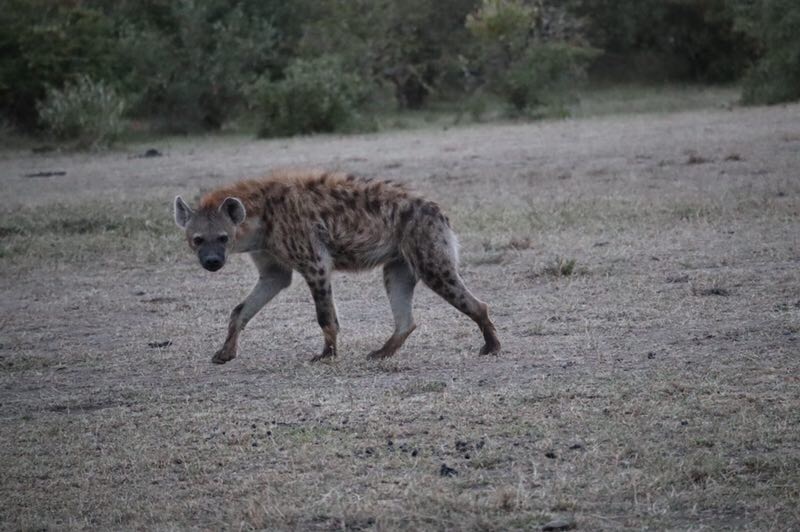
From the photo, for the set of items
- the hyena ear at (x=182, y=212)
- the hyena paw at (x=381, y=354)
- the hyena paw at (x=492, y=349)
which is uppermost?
the hyena ear at (x=182, y=212)

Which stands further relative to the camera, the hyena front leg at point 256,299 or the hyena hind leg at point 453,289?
the hyena front leg at point 256,299

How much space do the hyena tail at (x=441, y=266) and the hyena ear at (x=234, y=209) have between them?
766 mm

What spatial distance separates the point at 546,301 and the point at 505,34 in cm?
1759

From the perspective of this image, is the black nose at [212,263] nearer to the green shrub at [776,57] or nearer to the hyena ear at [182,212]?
the hyena ear at [182,212]

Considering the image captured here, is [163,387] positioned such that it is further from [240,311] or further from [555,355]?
[555,355]

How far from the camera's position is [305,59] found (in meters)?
22.8

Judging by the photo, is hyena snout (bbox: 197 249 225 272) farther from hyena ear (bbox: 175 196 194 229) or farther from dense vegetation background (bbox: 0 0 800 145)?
dense vegetation background (bbox: 0 0 800 145)

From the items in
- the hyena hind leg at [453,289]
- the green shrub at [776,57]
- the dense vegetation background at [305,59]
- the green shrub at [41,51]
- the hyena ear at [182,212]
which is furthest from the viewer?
the green shrub at [41,51]

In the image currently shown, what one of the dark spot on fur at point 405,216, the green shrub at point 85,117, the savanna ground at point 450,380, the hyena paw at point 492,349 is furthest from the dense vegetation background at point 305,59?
the hyena paw at point 492,349

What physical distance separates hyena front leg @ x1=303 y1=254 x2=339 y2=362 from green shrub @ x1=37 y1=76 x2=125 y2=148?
503 inches

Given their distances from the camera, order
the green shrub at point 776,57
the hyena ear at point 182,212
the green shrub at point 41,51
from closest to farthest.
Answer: the hyena ear at point 182,212
the green shrub at point 776,57
the green shrub at point 41,51

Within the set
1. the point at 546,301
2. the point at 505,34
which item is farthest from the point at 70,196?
the point at 505,34

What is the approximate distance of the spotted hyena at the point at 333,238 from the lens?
5.71 meters

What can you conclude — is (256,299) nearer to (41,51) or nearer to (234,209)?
(234,209)
